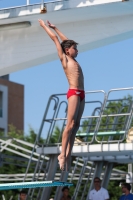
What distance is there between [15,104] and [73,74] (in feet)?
178

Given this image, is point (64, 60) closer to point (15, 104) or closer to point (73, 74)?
point (73, 74)

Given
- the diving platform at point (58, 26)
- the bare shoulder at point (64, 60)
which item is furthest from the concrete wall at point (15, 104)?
the bare shoulder at point (64, 60)

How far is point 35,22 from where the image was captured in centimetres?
1320

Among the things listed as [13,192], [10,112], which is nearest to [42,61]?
[13,192]

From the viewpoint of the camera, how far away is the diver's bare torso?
26.1 feet

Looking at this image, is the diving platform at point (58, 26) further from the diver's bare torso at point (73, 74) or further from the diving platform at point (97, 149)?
the diver's bare torso at point (73, 74)

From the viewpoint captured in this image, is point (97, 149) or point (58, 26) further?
point (97, 149)

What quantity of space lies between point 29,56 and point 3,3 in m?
1.29

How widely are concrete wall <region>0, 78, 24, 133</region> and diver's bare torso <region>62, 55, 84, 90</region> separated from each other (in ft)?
168

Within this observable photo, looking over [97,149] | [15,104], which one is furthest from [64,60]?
[15,104]

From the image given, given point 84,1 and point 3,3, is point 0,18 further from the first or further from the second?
point 84,1

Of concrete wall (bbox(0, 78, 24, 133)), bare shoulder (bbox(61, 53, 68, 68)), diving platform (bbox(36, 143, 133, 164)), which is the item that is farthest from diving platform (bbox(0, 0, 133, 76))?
concrete wall (bbox(0, 78, 24, 133))

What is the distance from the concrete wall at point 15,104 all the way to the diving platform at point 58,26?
4565cm

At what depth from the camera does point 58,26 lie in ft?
43.5
